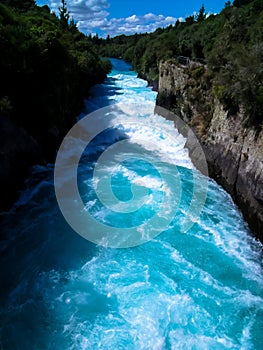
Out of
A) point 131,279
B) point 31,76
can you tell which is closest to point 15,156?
point 31,76

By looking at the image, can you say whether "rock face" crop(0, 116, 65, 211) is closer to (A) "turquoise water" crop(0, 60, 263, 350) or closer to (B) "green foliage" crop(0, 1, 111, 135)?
(A) "turquoise water" crop(0, 60, 263, 350)

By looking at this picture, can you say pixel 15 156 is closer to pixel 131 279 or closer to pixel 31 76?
pixel 31 76

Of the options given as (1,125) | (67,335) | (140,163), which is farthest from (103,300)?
(140,163)

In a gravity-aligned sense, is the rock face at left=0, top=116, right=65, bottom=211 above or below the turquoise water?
above

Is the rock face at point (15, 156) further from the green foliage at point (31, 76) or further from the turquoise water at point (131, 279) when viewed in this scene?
the green foliage at point (31, 76)

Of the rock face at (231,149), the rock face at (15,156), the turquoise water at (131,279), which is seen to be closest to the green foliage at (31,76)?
the rock face at (15,156)

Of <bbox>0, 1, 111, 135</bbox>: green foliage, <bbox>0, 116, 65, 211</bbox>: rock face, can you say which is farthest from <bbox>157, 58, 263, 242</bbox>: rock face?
<bbox>0, 116, 65, 211</bbox>: rock face

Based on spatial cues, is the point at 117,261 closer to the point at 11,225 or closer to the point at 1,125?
the point at 11,225
